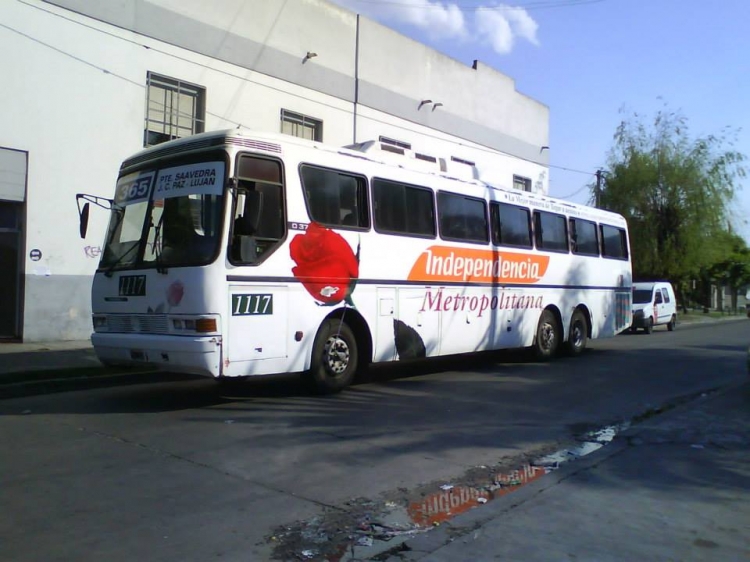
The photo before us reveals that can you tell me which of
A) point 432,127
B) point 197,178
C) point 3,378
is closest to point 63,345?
point 3,378

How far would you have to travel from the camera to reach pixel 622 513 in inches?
203

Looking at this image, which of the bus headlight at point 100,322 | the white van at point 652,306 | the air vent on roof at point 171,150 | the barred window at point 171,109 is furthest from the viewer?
the white van at point 652,306

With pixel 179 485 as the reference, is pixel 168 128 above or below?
above

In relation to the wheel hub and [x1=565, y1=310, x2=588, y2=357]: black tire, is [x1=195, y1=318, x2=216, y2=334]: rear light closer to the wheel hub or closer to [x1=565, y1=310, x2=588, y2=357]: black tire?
the wheel hub

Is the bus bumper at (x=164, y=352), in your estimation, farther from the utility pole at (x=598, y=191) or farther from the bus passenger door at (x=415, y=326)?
the utility pole at (x=598, y=191)

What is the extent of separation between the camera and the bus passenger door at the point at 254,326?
26.8 feet

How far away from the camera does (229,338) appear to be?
8.09 metres

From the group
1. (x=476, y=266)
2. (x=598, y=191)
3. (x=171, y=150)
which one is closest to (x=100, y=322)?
(x=171, y=150)

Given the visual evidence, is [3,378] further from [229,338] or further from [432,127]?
[432,127]

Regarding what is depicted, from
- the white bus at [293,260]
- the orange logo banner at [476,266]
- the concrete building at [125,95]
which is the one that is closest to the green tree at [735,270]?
the concrete building at [125,95]

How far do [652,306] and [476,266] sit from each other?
53.5ft

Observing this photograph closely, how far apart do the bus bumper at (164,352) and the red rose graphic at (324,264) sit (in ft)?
5.54

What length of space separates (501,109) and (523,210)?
1684 centimetres

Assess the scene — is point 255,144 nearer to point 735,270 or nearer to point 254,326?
point 254,326
